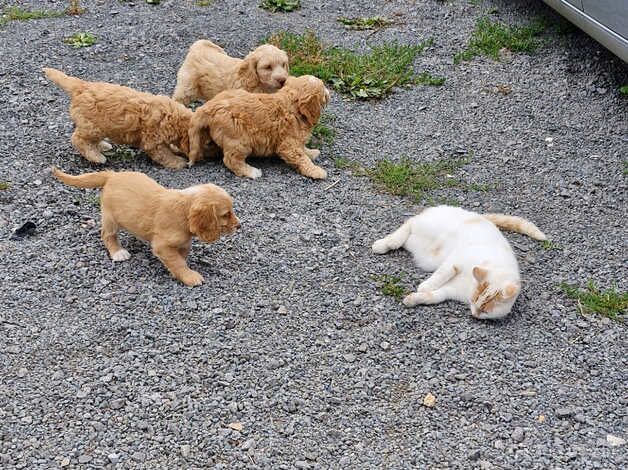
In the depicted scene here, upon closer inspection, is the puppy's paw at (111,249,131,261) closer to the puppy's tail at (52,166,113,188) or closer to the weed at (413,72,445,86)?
the puppy's tail at (52,166,113,188)

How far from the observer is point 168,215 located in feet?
16.6

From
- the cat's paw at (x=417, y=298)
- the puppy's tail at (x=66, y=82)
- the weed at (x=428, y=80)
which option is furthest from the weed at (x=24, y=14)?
the cat's paw at (x=417, y=298)

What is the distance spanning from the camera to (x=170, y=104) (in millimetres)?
6633

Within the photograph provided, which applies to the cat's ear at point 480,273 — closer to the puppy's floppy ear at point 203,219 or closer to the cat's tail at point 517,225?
the cat's tail at point 517,225

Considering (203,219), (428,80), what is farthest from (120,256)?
(428,80)

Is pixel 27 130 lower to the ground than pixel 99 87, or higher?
lower

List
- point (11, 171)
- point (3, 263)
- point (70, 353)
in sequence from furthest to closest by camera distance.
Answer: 1. point (11, 171)
2. point (3, 263)
3. point (70, 353)

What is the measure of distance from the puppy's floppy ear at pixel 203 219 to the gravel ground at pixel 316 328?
409 millimetres

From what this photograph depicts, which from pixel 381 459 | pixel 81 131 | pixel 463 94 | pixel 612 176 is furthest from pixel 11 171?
pixel 612 176

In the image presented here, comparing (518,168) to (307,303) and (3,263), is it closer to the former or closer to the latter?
(307,303)

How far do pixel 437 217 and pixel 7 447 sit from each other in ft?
11.0

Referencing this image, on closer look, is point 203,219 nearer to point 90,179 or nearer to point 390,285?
point 90,179

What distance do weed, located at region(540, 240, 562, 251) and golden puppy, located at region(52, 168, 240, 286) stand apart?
245cm

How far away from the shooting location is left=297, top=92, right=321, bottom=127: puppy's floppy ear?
6605 millimetres
